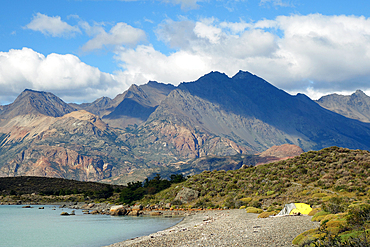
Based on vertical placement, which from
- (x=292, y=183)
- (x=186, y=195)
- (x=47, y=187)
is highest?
(x=292, y=183)

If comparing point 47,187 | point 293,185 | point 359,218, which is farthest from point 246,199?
point 47,187

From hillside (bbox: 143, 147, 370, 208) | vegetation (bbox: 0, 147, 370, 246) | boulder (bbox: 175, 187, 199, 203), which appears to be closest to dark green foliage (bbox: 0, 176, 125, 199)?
vegetation (bbox: 0, 147, 370, 246)

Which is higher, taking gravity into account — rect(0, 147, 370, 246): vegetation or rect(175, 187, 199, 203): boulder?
rect(0, 147, 370, 246): vegetation

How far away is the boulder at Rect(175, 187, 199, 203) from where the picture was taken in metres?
74.8

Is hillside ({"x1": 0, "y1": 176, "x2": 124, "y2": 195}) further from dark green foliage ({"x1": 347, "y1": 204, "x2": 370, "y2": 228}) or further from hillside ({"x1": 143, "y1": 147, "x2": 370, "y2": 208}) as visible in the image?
dark green foliage ({"x1": 347, "y1": 204, "x2": 370, "y2": 228})

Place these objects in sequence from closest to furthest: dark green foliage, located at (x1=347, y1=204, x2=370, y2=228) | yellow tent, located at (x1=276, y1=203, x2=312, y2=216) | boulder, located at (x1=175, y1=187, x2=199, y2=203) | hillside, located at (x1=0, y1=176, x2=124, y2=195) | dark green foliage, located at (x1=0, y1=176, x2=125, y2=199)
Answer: dark green foliage, located at (x1=347, y1=204, x2=370, y2=228) < yellow tent, located at (x1=276, y1=203, x2=312, y2=216) < boulder, located at (x1=175, y1=187, x2=199, y2=203) < dark green foliage, located at (x1=0, y1=176, x2=125, y2=199) < hillside, located at (x1=0, y1=176, x2=124, y2=195)

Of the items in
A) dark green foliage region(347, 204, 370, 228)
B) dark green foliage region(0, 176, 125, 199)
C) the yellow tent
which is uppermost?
dark green foliage region(347, 204, 370, 228)

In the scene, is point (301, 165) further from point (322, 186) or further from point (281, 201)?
point (281, 201)

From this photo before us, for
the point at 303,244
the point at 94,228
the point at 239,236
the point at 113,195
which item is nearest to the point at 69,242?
the point at 94,228

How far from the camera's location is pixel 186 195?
249 ft

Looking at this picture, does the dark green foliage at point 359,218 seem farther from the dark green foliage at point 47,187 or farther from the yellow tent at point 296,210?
the dark green foliage at point 47,187

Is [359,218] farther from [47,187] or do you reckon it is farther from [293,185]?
[47,187]

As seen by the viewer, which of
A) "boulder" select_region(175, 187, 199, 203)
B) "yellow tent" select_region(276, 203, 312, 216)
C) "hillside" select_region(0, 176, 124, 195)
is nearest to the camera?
"yellow tent" select_region(276, 203, 312, 216)

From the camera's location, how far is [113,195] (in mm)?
120000
